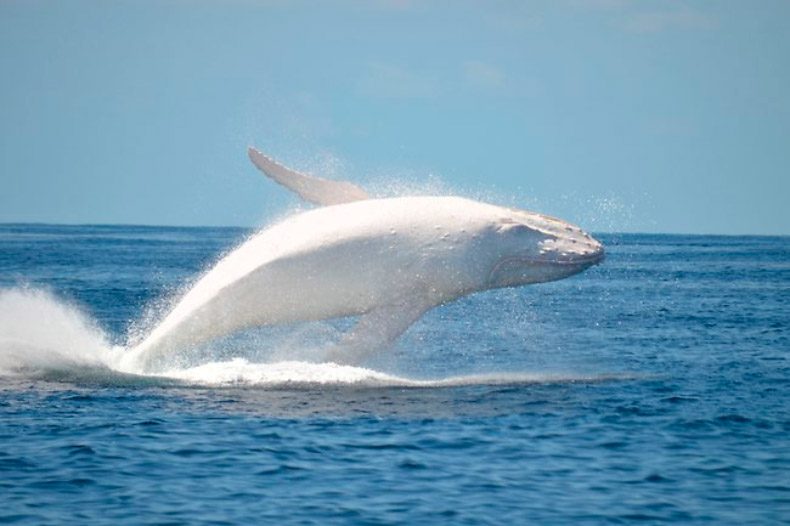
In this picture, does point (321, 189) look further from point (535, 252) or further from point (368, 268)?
point (535, 252)

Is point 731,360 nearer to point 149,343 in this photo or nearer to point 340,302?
point 340,302

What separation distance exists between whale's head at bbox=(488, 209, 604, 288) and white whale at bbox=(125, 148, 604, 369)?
0.06 ft

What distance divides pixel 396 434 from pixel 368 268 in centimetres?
418

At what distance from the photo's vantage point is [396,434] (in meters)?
18.7

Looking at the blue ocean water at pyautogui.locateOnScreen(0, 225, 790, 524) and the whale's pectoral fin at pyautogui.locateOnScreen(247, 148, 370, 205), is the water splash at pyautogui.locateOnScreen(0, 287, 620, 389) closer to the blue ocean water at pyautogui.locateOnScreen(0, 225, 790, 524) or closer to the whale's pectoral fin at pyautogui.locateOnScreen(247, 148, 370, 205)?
the blue ocean water at pyautogui.locateOnScreen(0, 225, 790, 524)

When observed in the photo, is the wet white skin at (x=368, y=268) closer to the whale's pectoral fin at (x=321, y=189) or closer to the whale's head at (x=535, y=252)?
the whale's head at (x=535, y=252)

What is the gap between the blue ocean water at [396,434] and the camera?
15.1 meters

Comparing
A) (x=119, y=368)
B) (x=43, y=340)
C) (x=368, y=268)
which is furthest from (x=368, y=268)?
(x=43, y=340)

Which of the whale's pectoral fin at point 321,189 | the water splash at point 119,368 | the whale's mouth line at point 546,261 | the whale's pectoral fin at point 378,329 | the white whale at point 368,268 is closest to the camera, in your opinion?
the white whale at point 368,268

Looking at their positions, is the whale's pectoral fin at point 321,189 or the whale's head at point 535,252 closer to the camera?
the whale's head at point 535,252

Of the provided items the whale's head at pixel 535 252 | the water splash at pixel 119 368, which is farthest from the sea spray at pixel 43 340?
the whale's head at pixel 535 252

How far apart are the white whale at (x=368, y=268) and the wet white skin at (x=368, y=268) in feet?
0.06

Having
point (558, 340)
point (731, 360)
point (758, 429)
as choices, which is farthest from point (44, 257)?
point (758, 429)

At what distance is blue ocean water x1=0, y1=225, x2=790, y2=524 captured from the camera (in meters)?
15.1
